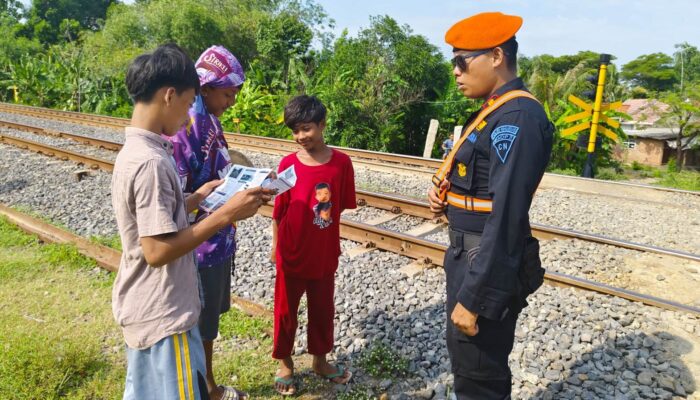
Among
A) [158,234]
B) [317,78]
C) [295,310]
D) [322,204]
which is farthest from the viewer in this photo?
[317,78]

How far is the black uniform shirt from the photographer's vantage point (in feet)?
6.58

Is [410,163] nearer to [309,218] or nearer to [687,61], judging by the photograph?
[309,218]

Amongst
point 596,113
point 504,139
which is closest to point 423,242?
point 504,139

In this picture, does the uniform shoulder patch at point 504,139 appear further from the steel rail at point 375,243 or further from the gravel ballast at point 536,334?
the steel rail at point 375,243

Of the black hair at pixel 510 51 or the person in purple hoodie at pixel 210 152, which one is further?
the person in purple hoodie at pixel 210 152

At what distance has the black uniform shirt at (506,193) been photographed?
201cm

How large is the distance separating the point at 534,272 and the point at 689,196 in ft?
29.6

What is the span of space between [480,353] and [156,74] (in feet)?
6.00

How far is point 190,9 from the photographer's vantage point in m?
27.0

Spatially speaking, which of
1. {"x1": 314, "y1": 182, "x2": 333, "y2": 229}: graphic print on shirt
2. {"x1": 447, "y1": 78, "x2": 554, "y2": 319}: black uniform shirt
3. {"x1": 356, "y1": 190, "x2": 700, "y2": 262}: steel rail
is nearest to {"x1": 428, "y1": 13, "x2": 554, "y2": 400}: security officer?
{"x1": 447, "y1": 78, "x2": 554, "y2": 319}: black uniform shirt

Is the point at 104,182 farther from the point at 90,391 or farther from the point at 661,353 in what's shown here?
the point at 661,353

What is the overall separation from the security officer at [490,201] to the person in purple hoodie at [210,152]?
1.27 m

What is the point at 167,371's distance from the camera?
6.61 ft

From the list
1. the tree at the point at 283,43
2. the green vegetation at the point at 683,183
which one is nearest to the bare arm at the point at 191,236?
the green vegetation at the point at 683,183
